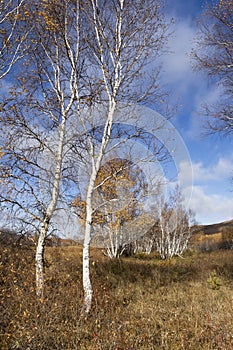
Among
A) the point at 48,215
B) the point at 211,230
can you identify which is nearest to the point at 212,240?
the point at 211,230

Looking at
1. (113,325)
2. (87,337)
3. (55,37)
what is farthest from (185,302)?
(55,37)

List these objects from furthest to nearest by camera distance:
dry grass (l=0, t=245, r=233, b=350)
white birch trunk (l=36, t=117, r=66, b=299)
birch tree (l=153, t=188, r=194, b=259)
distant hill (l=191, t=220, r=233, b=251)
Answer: distant hill (l=191, t=220, r=233, b=251)
birch tree (l=153, t=188, r=194, b=259)
white birch trunk (l=36, t=117, r=66, b=299)
dry grass (l=0, t=245, r=233, b=350)

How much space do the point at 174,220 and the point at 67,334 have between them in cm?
2487

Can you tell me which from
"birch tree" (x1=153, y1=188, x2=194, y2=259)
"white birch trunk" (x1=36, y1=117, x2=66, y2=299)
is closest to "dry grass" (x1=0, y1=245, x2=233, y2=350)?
"white birch trunk" (x1=36, y1=117, x2=66, y2=299)

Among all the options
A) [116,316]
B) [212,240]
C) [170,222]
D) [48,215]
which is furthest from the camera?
[212,240]

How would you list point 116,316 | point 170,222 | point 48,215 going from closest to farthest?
point 116,316
point 48,215
point 170,222

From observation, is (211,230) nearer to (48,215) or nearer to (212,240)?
(212,240)

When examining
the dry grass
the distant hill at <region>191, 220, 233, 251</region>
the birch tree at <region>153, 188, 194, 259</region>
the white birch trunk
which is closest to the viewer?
the dry grass

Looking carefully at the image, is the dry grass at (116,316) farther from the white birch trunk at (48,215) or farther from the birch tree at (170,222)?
the birch tree at (170,222)

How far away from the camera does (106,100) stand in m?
7.24

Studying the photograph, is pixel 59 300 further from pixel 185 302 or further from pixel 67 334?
pixel 185 302

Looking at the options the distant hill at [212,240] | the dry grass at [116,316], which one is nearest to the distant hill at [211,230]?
the distant hill at [212,240]

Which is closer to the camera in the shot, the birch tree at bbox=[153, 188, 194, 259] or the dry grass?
the dry grass

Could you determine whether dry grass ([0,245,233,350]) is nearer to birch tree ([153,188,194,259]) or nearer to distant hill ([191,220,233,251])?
birch tree ([153,188,194,259])
